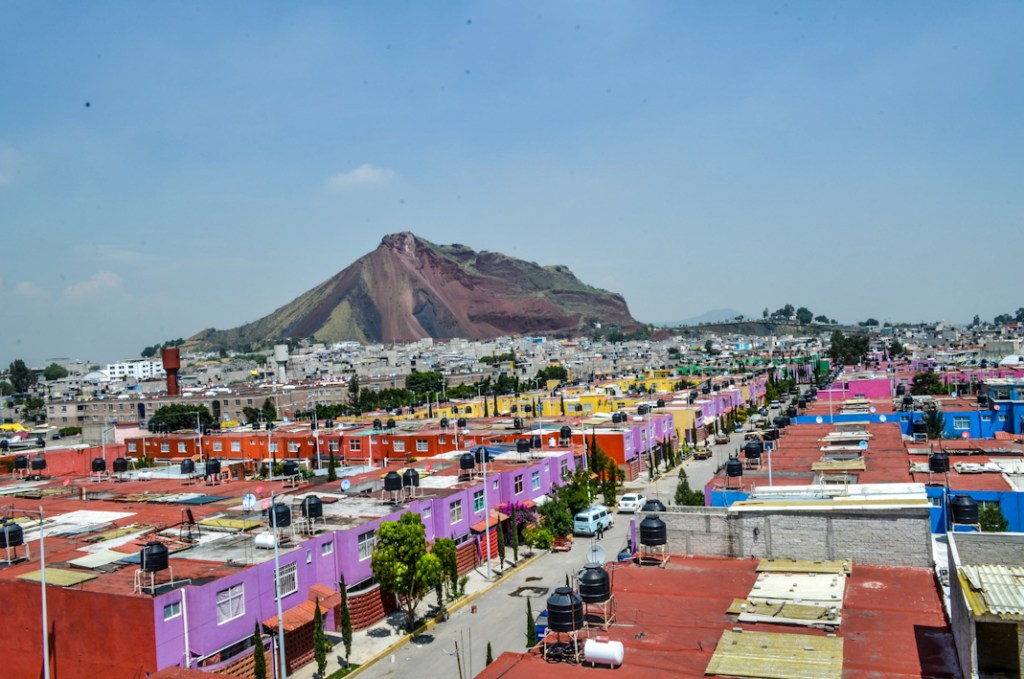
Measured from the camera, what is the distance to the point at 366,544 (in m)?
21.1

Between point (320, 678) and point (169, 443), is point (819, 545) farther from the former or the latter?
point (169, 443)

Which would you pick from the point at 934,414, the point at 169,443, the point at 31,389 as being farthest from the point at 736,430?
the point at 31,389

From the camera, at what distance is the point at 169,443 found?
49.4m

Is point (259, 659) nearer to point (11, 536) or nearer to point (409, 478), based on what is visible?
point (11, 536)

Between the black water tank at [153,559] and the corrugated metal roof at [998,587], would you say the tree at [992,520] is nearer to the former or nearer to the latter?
the corrugated metal roof at [998,587]

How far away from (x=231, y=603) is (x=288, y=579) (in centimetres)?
198

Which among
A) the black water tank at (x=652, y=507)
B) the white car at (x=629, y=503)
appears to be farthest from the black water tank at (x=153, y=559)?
the white car at (x=629, y=503)

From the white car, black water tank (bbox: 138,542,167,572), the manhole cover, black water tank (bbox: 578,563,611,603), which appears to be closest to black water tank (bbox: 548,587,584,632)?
black water tank (bbox: 578,563,611,603)

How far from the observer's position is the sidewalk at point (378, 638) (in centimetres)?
1806


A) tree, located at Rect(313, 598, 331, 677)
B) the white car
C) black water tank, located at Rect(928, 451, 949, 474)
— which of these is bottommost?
the white car

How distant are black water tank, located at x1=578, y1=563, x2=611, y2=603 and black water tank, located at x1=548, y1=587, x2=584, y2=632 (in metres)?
0.77

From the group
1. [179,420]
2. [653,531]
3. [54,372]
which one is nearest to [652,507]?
[653,531]

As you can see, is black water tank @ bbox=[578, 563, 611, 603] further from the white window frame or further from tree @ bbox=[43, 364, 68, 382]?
tree @ bbox=[43, 364, 68, 382]

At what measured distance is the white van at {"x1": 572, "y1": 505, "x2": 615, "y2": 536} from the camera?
1139 inches
